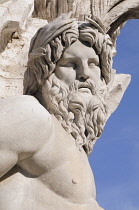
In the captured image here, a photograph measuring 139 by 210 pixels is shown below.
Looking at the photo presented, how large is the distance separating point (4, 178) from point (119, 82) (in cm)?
283

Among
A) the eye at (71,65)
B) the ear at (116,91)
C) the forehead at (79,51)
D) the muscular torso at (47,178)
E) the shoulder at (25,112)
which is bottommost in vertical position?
the ear at (116,91)

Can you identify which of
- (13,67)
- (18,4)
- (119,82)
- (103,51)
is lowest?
(119,82)

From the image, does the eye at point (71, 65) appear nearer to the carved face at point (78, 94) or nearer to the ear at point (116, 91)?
the carved face at point (78, 94)

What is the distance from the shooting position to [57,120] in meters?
4.18

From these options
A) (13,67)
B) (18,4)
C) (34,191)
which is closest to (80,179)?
(34,191)

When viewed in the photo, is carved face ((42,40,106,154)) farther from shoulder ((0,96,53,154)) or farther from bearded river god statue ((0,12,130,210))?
shoulder ((0,96,53,154))

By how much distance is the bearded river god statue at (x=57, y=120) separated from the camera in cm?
389

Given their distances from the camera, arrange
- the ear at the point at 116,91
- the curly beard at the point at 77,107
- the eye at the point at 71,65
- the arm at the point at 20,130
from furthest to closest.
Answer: the ear at the point at 116,91, the eye at the point at 71,65, the curly beard at the point at 77,107, the arm at the point at 20,130

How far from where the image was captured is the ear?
6113 mm

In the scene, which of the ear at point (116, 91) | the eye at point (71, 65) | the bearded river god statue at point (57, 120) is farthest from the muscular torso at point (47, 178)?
the ear at point (116, 91)

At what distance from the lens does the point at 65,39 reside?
14.0 feet

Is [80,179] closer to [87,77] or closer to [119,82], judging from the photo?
[87,77]

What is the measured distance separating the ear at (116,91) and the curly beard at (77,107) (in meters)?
1.65

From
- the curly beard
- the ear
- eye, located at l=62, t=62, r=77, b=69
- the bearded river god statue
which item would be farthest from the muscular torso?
the ear
